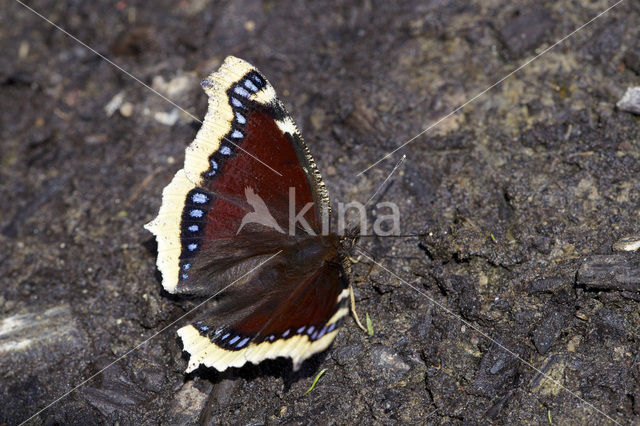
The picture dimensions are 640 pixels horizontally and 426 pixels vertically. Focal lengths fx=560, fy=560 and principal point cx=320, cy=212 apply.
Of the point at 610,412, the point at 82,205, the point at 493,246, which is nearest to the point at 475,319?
the point at 493,246

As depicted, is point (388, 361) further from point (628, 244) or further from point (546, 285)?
point (628, 244)

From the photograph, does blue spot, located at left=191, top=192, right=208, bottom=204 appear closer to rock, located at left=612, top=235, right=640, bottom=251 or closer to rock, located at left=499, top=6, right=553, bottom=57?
rock, located at left=612, top=235, right=640, bottom=251

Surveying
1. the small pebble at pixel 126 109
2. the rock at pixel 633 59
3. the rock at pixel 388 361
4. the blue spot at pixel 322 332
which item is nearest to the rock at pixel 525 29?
the rock at pixel 633 59

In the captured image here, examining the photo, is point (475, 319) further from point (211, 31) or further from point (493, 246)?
point (211, 31)

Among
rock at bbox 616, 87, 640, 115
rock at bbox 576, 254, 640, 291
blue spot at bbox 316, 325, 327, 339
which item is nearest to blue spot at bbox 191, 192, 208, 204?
blue spot at bbox 316, 325, 327, 339

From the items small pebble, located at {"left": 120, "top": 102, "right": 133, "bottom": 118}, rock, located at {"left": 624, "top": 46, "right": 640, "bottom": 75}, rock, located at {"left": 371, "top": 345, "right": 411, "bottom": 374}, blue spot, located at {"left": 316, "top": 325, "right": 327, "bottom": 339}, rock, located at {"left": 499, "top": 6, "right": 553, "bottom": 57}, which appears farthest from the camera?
small pebble, located at {"left": 120, "top": 102, "right": 133, "bottom": 118}

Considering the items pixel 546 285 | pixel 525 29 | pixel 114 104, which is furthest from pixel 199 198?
pixel 525 29

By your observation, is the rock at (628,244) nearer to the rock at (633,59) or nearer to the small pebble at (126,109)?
the rock at (633,59)
